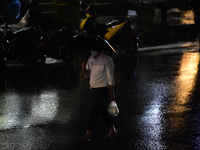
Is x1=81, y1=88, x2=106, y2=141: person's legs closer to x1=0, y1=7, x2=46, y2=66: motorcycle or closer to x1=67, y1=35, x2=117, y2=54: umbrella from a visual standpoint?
x1=67, y1=35, x2=117, y2=54: umbrella

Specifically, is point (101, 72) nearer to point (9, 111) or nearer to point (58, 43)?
point (9, 111)

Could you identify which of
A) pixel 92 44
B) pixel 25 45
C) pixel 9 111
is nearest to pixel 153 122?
pixel 92 44

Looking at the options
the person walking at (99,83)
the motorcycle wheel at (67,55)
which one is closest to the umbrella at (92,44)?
the person walking at (99,83)

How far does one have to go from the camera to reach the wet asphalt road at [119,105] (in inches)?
280

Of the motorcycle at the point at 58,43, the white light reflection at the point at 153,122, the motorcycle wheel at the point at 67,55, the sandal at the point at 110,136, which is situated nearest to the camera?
the white light reflection at the point at 153,122

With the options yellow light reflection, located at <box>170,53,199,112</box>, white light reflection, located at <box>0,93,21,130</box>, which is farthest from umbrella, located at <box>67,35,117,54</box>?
yellow light reflection, located at <box>170,53,199,112</box>

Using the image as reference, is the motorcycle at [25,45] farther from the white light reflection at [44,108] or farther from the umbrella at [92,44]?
the umbrella at [92,44]

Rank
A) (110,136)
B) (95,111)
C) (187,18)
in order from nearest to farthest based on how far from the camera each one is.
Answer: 1. (95,111)
2. (110,136)
3. (187,18)

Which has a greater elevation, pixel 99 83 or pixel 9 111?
pixel 99 83

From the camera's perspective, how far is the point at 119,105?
9.65 m

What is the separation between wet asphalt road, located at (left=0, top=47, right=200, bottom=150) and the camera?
711 centimetres

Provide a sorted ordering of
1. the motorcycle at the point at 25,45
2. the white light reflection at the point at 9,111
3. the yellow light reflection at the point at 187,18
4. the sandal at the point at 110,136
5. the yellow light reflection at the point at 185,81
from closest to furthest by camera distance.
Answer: the sandal at the point at 110,136 → the white light reflection at the point at 9,111 → the yellow light reflection at the point at 185,81 → the motorcycle at the point at 25,45 → the yellow light reflection at the point at 187,18

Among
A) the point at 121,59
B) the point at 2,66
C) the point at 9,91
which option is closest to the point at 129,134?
the point at 9,91

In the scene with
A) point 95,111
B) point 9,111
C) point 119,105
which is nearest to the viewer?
point 95,111
